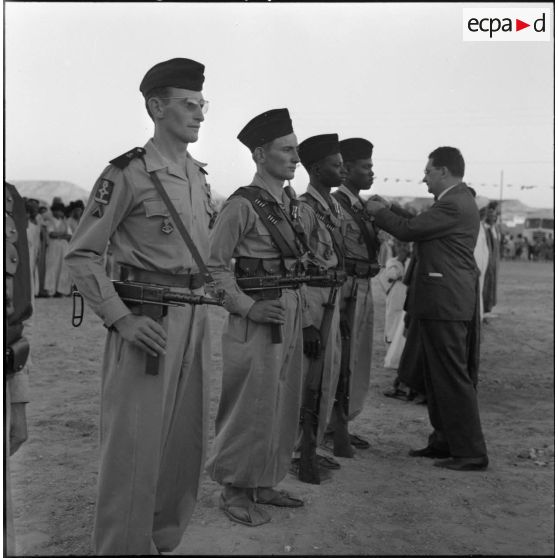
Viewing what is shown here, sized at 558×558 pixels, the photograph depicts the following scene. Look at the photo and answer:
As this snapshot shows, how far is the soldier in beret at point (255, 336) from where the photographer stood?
13.0ft

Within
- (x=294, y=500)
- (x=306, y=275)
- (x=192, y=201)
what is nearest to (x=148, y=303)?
(x=192, y=201)

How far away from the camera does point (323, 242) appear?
4.83 metres

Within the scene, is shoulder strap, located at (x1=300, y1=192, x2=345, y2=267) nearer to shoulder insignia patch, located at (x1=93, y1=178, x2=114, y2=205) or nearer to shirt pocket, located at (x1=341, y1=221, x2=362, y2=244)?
shirt pocket, located at (x1=341, y1=221, x2=362, y2=244)

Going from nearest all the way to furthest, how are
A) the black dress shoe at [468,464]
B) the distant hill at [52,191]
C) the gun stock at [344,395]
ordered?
the black dress shoe at [468,464], the gun stock at [344,395], the distant hill at [52,191]

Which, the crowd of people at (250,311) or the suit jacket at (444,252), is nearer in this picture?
the crowd of people at (250,311)

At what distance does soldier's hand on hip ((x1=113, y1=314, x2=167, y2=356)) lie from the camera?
112 inches

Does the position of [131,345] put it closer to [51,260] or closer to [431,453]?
[431,453]

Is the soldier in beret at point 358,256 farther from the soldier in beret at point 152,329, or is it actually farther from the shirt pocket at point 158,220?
the shirt pocket at point 158,220

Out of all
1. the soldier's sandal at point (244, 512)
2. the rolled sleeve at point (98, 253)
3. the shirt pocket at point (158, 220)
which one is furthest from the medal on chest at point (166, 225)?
the soldier's sandal at point (244, 512)

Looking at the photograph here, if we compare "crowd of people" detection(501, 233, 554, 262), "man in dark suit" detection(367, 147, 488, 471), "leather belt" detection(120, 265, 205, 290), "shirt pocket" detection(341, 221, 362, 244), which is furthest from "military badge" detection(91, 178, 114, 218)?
"crowd of people" detection(501, 233, 554, 262)

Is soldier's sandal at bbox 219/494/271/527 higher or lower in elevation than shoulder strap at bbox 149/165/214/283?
lower

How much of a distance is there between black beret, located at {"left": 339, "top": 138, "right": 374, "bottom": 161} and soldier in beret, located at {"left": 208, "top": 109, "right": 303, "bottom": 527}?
156cm

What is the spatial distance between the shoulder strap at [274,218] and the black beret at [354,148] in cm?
175

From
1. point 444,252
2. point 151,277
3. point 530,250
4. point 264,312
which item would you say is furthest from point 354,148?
point 530,250
